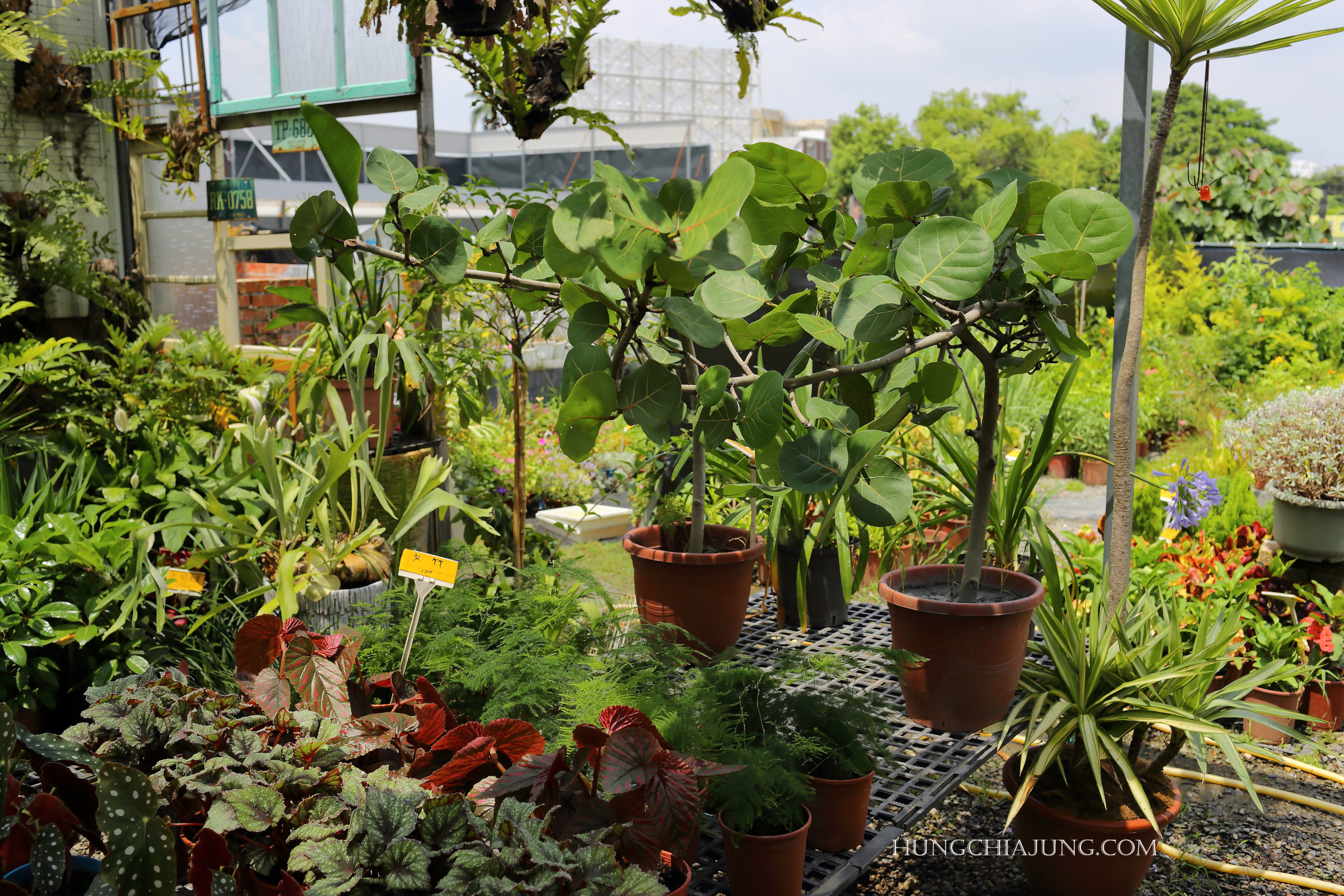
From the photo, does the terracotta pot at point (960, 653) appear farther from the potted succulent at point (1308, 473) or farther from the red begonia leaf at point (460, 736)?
Result: the potted succulent at point (1308, 473)

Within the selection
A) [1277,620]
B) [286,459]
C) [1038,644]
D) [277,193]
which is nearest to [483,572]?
[286,459]

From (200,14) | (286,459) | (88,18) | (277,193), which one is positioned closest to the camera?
(286,459)

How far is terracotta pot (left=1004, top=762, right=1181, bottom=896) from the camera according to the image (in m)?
1.85

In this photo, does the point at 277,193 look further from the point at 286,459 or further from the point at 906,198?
the point at 906,198

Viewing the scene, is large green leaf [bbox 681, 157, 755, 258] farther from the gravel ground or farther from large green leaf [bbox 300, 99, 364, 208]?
the gravel ground

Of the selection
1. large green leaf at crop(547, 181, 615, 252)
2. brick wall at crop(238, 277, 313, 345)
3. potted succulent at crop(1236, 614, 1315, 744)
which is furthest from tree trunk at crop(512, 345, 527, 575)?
potted succulent at crop(1236, 614, 1315, 744)

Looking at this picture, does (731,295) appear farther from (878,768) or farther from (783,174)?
(878,768)

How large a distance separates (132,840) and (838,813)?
3.30ft

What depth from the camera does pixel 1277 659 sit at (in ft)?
9.31

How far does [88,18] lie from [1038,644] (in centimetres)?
519

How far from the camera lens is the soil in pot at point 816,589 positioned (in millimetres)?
2328

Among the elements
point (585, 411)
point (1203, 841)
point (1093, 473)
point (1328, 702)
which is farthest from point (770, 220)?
point (1093, 473)

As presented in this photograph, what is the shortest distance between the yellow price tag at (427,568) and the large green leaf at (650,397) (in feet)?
3.17

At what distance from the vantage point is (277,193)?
11.2 metres
